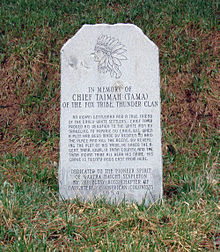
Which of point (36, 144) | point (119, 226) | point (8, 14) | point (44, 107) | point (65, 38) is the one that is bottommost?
point (119, 226)

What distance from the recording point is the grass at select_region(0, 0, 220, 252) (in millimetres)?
3025

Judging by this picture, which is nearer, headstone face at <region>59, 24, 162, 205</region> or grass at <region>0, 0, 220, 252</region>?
grass at <region>0, 0, 220, 252</region>

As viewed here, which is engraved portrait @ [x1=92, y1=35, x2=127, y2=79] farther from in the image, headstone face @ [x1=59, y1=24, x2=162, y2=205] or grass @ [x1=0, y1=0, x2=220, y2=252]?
grass @ [x1=0, y1=0, x2=220, y2=252]

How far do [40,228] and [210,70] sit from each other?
3.86m

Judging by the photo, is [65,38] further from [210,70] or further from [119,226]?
[119,226]

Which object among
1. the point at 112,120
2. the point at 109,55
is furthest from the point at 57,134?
the point at 109,55

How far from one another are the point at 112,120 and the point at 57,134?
1737mm

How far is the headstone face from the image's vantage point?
387cm

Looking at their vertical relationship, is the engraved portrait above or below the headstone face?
above

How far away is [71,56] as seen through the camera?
391cm

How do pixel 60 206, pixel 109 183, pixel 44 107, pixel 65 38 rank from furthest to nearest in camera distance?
1. pixel 65 38
2. pixel 44 107
3. pixel 109 183
4. pixel 60 206

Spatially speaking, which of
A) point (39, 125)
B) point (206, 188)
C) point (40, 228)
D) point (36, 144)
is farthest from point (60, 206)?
point (39, 125)

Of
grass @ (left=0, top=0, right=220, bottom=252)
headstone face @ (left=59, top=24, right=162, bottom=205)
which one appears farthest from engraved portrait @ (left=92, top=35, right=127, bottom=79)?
grass @ (left=0, top=0, right=220, bottom=252)

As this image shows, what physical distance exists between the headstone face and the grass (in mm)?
270
